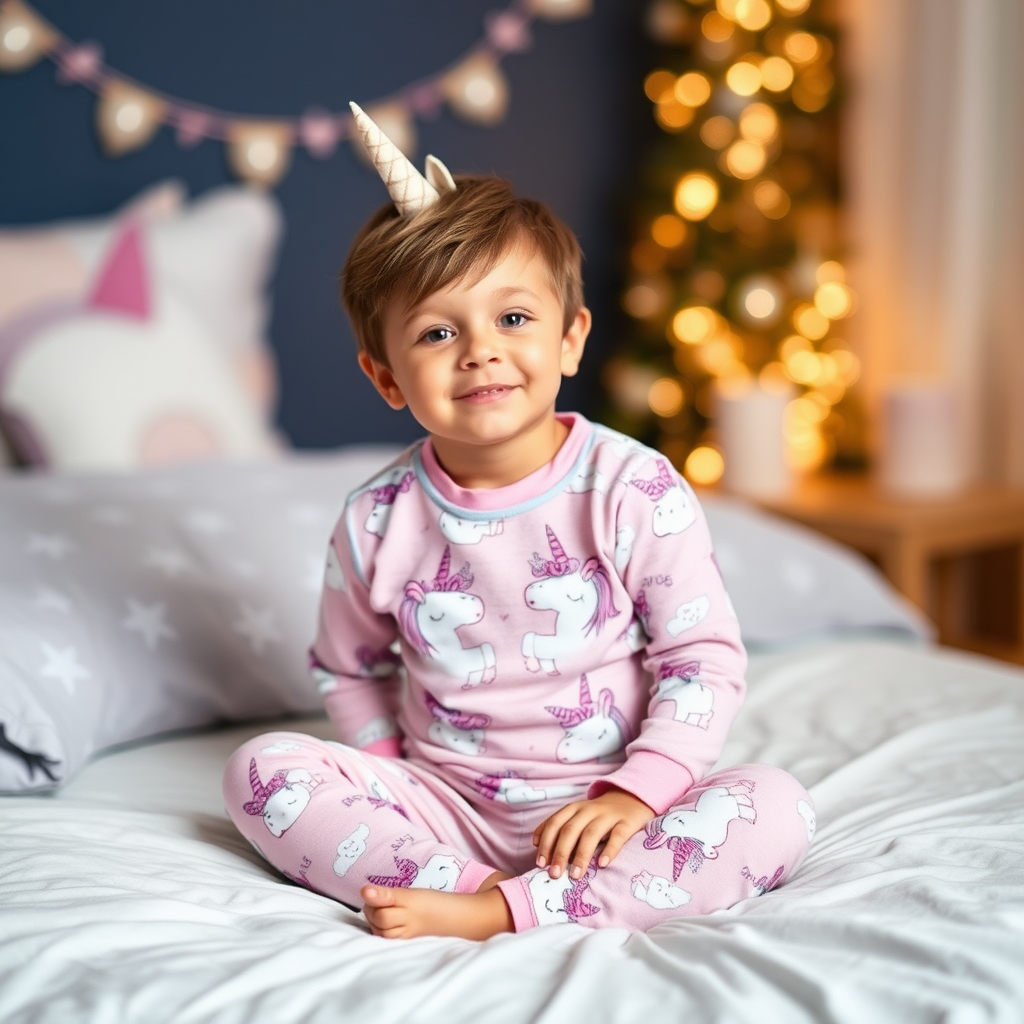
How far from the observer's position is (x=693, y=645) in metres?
1.19

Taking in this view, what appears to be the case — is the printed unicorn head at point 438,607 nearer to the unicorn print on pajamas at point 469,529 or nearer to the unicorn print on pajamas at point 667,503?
the unicorn print on pajamas at point 469,529

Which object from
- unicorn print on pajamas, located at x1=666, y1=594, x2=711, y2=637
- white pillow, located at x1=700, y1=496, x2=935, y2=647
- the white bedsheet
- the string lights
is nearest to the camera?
the white bedsheet

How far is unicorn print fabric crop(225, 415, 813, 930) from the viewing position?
3.63 feet

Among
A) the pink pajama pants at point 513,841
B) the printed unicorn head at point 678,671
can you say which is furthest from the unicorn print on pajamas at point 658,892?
the printed unicorn head at point 678,671

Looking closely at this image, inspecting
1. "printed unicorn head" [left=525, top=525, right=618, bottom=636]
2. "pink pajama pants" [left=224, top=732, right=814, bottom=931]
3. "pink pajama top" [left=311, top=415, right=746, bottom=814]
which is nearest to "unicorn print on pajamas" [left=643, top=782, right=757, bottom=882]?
"pink pajama pants" [left=224, top=732, right=814, bottom=931]

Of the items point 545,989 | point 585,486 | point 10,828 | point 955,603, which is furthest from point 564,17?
point 545,989

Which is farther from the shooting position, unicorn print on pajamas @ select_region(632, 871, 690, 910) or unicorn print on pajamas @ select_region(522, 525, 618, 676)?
unicorn print on pajamas @ select_region(522, 525, 618, 676)

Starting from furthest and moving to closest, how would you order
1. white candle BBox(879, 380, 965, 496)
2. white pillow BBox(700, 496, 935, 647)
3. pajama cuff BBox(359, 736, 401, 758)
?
white candle BBox(879, 380, 965, 496) < white pillow BBox(700, 496, 935, 647) < pajama cuff BBox(359, 736, 401, 758)

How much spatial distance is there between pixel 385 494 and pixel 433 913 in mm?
445

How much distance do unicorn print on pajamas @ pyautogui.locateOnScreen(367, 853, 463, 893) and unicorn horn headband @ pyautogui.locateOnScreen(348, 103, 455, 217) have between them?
1.86 ft

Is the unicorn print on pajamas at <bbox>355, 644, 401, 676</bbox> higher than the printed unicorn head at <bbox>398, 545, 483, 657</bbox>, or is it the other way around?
the printed unicorn head at <bbox>398, 545, 483, 657</bbox>

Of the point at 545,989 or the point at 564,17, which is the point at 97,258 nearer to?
the point at 564,17

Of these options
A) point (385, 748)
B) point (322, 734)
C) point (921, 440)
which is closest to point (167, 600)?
point (322, 734)

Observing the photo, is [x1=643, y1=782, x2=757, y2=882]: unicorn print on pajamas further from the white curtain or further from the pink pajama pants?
the white curtain
